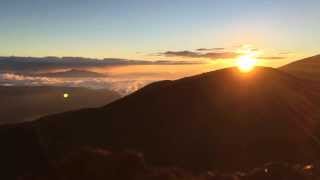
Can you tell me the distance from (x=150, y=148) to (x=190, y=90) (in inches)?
1567

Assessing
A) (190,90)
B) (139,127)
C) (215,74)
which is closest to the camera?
(139,127)

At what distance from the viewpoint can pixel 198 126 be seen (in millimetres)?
154750

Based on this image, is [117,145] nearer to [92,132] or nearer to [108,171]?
[92,132]

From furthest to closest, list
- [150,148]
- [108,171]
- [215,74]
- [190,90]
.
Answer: [215,74]
[190,90]
[150,148]
[108,171]

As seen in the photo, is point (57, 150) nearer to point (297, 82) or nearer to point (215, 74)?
point (215, 74)

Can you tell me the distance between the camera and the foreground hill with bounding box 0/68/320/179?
135250 millimetres

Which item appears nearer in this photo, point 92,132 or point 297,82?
point 92,132

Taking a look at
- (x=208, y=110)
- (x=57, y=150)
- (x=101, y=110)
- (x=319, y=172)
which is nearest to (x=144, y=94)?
(x=101, y=110)

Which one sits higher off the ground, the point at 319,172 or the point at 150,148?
the point at 319,172

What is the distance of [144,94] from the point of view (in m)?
183

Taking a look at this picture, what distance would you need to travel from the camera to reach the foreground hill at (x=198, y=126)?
13525cm

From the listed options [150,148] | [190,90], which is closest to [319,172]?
[150,148]

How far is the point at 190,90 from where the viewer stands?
180 metres

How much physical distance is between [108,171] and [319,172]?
79.4ft
